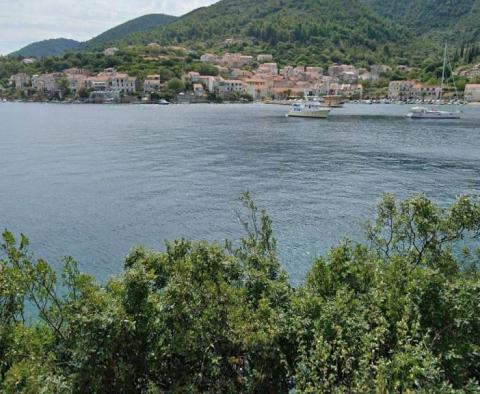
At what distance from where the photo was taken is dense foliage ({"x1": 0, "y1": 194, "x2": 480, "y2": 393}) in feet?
24.9

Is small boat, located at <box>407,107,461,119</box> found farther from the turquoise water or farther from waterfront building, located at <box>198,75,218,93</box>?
waterfront building, located at <box>198,75,218,93</box>

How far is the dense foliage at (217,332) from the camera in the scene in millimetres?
7602

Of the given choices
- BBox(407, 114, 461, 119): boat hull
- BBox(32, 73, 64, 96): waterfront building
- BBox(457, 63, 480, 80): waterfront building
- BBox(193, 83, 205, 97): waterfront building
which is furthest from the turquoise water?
BBox(457, 63, 480, 80): waterfront building

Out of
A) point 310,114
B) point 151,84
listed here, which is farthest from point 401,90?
point 151,84

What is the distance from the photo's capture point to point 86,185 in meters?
36.4

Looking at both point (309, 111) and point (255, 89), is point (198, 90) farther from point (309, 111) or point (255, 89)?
point (309, 111)

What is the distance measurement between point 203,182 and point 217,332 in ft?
96.1

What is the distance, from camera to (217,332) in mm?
8461

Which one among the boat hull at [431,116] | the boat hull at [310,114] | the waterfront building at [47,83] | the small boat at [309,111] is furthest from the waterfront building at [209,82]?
the boat hull at [431,116]

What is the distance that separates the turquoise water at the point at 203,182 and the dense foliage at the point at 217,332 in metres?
9.81

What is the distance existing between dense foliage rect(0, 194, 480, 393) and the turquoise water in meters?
9.81

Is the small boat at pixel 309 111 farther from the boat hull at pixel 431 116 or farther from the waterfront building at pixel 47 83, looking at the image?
the waterfront building at pixel 47 83

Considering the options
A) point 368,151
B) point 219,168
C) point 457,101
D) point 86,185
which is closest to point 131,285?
point 86,185

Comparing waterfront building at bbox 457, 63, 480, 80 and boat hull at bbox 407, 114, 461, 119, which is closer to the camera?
boat hull at bbox 407, 114, 461, 119
